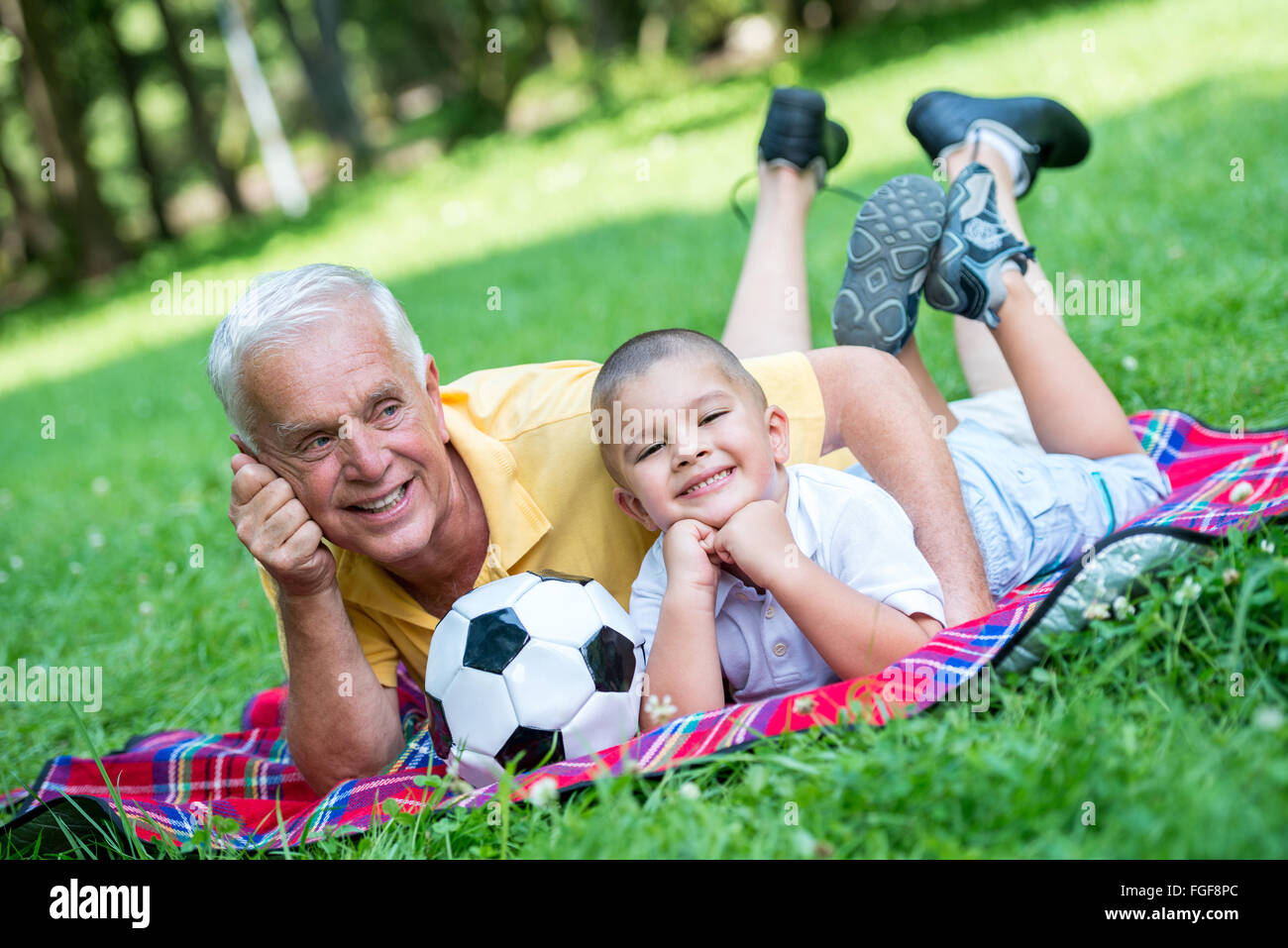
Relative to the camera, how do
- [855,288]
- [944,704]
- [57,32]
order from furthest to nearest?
1. [57,32]
2. [855,288]
3. [944,704]

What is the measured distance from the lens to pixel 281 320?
2531 millimetres

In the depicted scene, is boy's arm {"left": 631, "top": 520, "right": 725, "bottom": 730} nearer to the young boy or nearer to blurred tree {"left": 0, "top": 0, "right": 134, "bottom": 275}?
the young boy

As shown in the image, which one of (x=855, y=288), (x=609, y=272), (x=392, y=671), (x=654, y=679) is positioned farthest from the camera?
(x=609, y=272)

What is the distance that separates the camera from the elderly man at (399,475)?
254 cm

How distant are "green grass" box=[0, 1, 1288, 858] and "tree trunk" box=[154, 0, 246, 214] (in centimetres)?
623

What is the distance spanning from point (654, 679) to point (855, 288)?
1514 mm

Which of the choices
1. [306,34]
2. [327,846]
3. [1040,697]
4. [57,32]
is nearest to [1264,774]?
[1040,697]

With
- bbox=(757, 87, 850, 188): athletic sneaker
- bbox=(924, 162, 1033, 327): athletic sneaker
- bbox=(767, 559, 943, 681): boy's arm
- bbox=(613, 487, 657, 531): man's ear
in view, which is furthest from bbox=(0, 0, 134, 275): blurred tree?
bbox=(767, 559, 943, 681): boy's arm

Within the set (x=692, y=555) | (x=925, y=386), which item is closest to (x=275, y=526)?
(x=692, y=555)

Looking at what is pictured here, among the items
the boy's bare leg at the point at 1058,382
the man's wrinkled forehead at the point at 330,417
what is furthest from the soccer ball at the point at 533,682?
the boy's bare leg at the point at 1058,382

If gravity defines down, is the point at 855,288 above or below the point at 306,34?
below

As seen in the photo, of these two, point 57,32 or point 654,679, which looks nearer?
point 654,679

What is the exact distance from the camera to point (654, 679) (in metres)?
2.52
